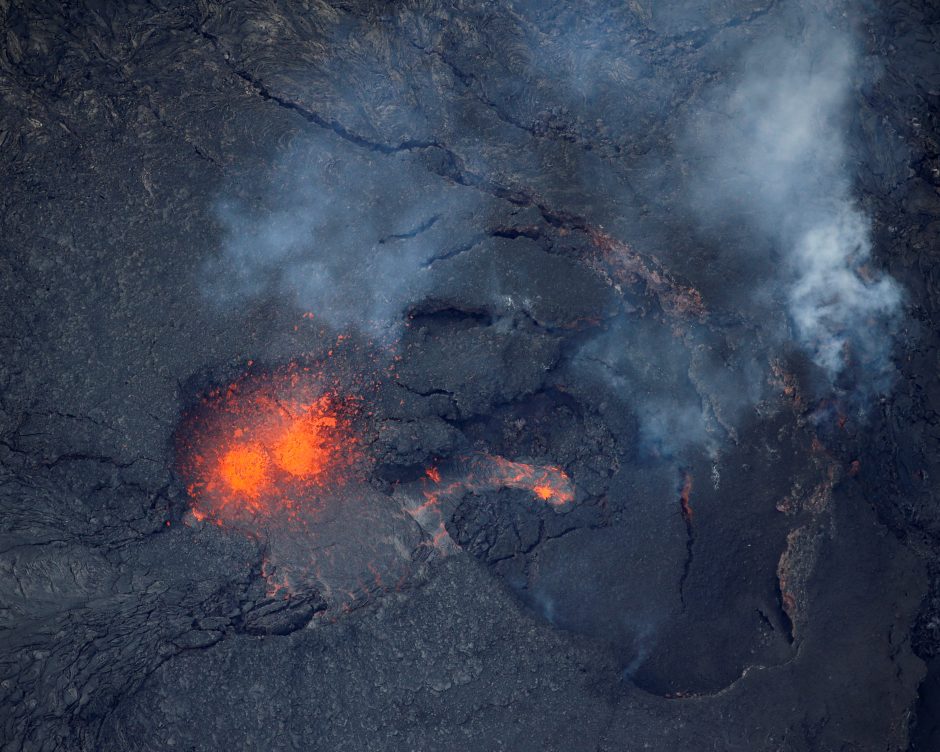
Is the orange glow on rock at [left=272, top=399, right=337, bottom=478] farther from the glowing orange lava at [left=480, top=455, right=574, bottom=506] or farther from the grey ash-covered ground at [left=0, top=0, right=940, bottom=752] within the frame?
the glowing orange lava at [left=480, top=455, right=574, bottom=506]

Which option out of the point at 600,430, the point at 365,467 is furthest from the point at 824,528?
the point at 365,467

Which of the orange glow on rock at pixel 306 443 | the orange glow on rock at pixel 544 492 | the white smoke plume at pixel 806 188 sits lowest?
the orange glow on rock at pixel 306 443

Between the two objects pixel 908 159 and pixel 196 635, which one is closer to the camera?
pixel 196 635

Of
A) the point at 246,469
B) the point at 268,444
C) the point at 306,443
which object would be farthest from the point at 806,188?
the point at 246,469

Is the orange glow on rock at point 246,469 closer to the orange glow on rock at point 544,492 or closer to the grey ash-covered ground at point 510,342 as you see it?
the grey ash-covered ground at point 510,342

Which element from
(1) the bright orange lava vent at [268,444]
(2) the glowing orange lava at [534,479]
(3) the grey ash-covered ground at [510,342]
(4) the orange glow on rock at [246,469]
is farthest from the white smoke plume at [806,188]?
(4) the orange glow on rock at [246,469]

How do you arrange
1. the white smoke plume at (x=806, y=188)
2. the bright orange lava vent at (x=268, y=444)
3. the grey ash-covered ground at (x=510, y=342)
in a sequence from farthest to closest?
the white smoke plume at (x=806, y=188) < the bright orange lava vent at (x=268, y=444) < the grey ash-covered ground at (x=510, y=342)

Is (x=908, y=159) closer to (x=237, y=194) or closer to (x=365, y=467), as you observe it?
(x=365, y=467)
